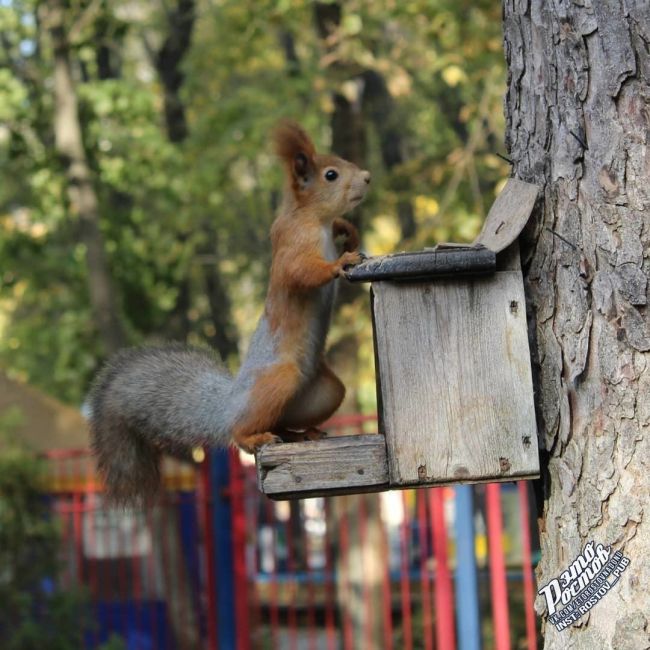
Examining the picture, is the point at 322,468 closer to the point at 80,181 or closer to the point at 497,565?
the point at 497,565

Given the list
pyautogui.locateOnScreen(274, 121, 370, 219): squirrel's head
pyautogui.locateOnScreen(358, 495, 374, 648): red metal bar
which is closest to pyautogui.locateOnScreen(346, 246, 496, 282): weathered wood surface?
pyautogui.locateOnScreen(274, 121, 370, 219): squirrel's head

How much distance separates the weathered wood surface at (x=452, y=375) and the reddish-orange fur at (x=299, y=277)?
8.1 inches

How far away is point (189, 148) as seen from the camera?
809 centimetres

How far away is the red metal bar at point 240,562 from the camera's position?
509 centimetres

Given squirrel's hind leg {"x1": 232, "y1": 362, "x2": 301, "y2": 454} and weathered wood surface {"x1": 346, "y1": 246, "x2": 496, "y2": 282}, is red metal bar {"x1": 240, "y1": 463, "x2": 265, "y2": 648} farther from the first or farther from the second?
weathered wood surface {"x1": 346, "y1": 246, "x2": 496, "y2": 282}

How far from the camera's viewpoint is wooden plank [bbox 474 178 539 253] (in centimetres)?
214

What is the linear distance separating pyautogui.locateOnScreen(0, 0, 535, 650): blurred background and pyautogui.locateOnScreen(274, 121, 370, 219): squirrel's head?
201cm

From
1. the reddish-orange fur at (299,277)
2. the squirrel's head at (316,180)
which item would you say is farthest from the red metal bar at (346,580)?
the squirrel's head at (316,180)

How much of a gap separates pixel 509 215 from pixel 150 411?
960 mm

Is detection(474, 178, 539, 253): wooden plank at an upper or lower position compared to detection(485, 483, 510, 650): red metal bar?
upper

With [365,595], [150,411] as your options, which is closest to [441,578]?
[365,595]

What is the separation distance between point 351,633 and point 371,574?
390mm

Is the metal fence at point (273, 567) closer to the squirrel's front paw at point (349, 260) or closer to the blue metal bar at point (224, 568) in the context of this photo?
the blue metal bar at point (224, 568)

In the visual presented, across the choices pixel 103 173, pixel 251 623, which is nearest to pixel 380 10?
pixel 103 173
